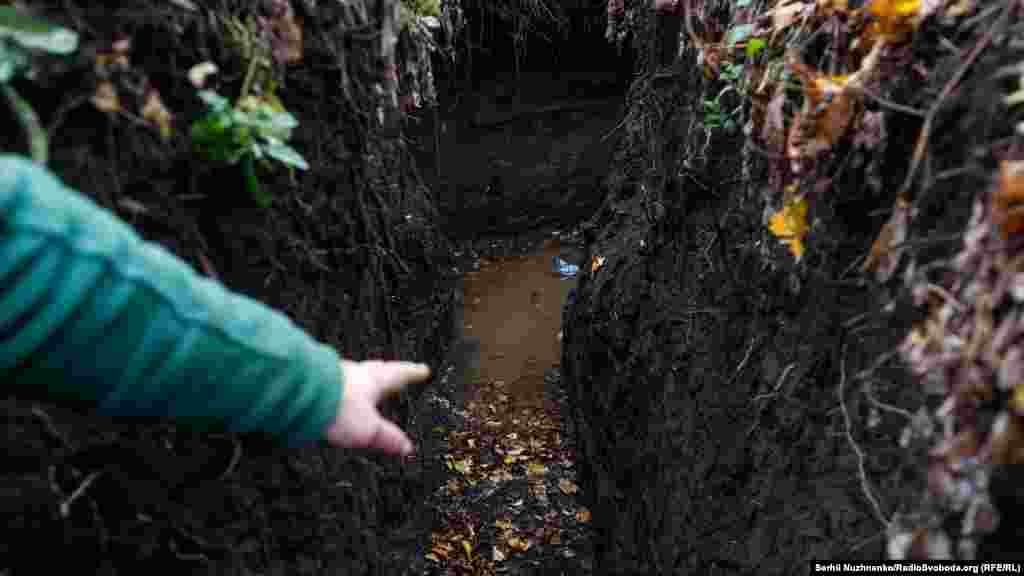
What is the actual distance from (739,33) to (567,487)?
274 centimetres

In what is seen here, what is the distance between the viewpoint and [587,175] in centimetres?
754

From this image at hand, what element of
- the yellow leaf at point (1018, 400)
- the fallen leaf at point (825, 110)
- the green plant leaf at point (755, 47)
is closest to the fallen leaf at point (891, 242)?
the fallen leaf at point (825, 110)

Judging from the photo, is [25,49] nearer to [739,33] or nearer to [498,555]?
[739,33]

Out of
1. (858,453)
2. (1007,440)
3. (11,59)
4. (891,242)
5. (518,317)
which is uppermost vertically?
(11,59)

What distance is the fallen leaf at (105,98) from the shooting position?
3.97ft

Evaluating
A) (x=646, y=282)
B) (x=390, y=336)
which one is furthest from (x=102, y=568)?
(x=646, y=282)

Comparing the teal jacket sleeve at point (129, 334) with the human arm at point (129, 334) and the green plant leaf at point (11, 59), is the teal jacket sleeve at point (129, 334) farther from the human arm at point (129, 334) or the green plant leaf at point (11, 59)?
the green plant leaf at point (11, 59)

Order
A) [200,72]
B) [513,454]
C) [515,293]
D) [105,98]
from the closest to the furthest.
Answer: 1. [105,98]
2. [200,72]
3. [513,454]
4. [515,293]

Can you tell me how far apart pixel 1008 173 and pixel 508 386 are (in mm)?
4119

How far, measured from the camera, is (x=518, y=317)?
5855 mm

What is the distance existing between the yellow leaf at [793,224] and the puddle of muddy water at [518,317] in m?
3.16

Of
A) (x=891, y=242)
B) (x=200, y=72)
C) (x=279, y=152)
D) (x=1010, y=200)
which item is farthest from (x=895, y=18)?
(x=200, y=72)

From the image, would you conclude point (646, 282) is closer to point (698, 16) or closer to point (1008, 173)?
point (698, 16)

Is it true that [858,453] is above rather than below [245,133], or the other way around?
below
